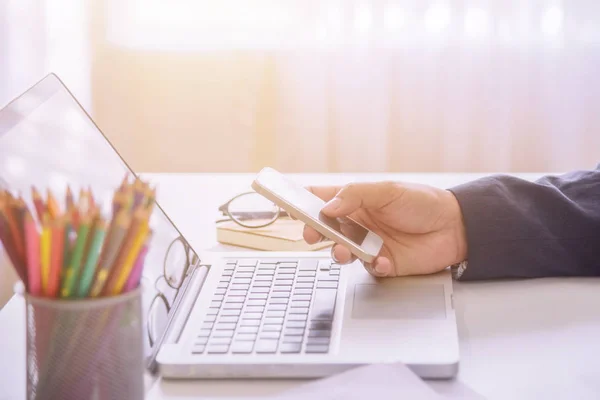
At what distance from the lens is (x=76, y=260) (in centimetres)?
45

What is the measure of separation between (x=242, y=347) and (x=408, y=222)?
1.09 feet

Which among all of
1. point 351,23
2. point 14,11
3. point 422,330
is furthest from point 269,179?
point 351,23

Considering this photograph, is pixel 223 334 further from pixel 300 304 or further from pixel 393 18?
pixel 393 18

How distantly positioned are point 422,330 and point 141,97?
1777mm

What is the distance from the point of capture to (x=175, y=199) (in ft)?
4.02

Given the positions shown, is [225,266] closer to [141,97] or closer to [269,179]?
[269,179]

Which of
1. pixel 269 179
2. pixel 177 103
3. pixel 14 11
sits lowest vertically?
pixel 177 103

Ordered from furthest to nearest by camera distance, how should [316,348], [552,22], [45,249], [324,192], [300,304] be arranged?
[552,22] < [324,192] < [300,304] < [316,348] < [45,249]

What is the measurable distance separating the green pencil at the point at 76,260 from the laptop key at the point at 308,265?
16.3 inches

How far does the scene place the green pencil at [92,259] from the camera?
1.46ft

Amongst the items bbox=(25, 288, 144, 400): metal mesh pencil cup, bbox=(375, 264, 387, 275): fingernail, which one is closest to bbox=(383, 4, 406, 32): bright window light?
bbox=(375, 264, 387, 275): fingernail

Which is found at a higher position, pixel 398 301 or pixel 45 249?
pixel 45 249

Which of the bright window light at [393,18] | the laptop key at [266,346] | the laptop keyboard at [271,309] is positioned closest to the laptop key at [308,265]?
the laptop keyboard at [271,309]

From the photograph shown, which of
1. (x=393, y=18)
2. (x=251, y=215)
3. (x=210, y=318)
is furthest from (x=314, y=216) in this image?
(x=393, y=18)
